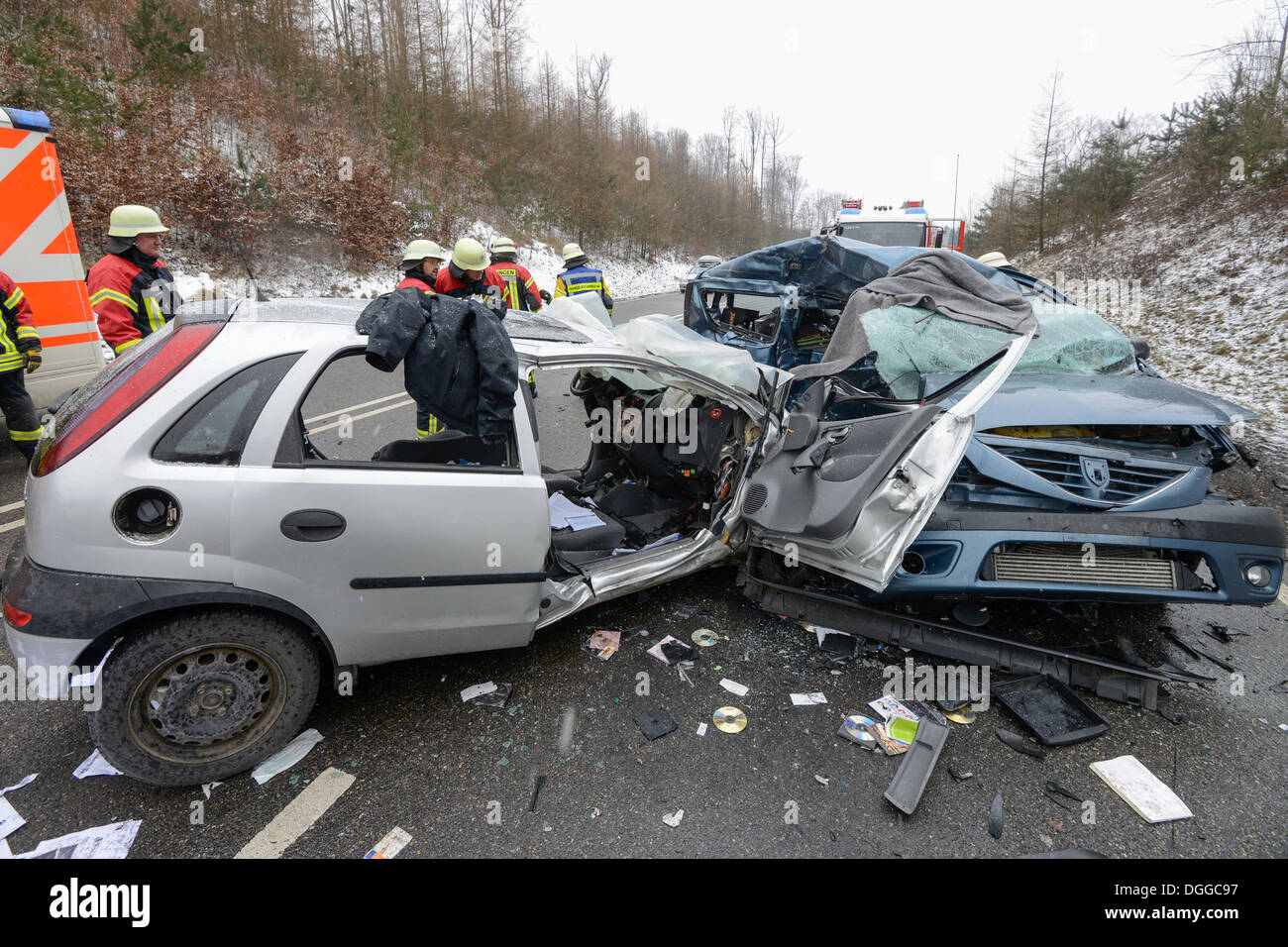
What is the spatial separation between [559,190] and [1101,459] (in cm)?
2861

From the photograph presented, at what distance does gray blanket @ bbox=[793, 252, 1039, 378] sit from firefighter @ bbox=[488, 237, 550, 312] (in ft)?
14.5

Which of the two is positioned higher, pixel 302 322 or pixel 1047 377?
pixel 302 322

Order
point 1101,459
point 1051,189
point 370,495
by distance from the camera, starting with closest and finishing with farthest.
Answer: point 370,495 → point 1101,459 → point 1051,189

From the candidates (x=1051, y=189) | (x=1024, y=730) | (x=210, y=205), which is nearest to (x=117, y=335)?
(x=1024, y=730)

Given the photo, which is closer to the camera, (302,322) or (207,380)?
(207,380)

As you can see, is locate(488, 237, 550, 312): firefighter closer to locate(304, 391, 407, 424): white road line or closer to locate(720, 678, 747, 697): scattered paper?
locate(304, 391, 407, 424): white road line

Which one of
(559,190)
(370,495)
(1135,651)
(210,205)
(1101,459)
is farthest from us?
(559,190)

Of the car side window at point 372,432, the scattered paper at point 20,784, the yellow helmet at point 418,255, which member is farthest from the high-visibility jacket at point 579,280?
the scattered paper at point 20,784

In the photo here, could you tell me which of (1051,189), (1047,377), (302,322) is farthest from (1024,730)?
(1051,189)

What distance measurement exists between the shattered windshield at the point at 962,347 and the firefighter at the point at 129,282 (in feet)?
15.2

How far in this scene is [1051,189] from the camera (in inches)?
845
